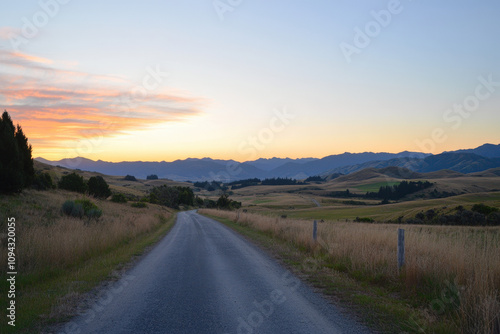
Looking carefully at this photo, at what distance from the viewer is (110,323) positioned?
19.5 feet

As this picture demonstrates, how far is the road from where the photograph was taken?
5770mm

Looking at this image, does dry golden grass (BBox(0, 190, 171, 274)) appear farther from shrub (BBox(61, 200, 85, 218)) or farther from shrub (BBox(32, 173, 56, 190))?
shrub (BBox(32, 173, 56, 190))

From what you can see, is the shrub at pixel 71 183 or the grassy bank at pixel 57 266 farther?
the shrub at pixel 71 183

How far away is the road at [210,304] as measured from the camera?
577 centimetres

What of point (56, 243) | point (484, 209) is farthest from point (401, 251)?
point (484, 209)

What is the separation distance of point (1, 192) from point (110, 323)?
22.4 meters

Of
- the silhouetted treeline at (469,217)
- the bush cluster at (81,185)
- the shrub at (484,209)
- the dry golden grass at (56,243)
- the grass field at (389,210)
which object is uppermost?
the bush cluster at (81,185)

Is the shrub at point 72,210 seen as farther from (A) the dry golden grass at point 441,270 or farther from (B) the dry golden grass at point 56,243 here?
(A) the dry golden grass at point 441,270

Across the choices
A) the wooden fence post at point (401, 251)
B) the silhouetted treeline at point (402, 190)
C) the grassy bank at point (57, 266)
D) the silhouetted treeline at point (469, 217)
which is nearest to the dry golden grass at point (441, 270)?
the wooden fence post at point (401, 251)

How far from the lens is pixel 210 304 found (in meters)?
7.07

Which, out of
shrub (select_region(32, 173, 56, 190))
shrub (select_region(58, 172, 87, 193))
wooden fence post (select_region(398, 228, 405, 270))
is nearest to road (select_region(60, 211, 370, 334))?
wooden fence post (select_region(398, 228, 405, 270))

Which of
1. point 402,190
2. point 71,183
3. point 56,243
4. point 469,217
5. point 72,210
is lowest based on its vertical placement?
point 402,190

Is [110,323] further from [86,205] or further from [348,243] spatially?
[86,205]

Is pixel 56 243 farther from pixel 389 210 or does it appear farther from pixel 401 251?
pixel 389 210
